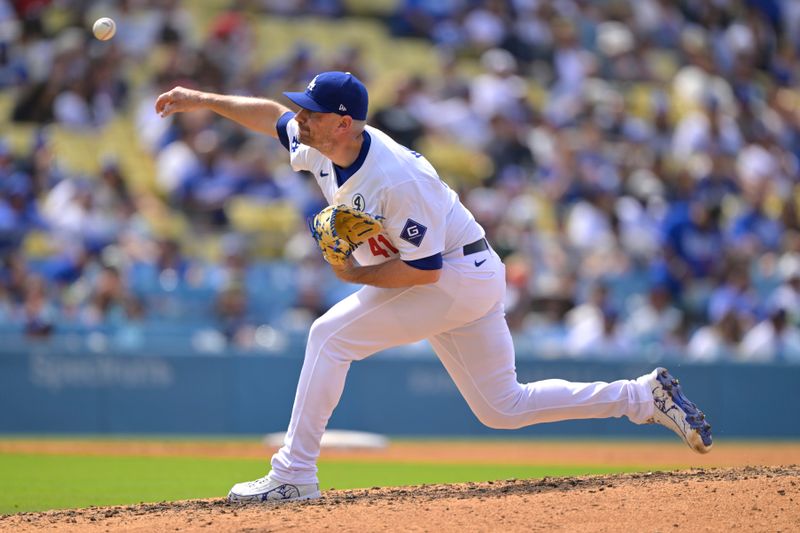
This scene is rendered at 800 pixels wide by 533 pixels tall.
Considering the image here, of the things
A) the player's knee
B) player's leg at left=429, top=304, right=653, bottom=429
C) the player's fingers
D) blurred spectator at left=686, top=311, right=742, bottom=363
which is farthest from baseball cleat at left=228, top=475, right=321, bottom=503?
blurred spectator at left=686, top=311, right=742, bottom=363

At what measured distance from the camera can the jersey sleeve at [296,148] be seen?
5.78m

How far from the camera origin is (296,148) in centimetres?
590

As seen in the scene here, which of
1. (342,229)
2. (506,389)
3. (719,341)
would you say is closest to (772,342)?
(719,341)

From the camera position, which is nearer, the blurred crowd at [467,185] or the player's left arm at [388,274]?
the player's left arm at [388,274]

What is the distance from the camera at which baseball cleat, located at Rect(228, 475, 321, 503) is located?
559 cm

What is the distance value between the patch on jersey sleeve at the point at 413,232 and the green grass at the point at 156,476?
2340 millimetres

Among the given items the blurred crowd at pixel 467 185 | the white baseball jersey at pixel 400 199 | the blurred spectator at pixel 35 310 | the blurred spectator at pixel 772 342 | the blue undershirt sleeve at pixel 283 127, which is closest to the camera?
the white baseball jersey at pixel 400 199

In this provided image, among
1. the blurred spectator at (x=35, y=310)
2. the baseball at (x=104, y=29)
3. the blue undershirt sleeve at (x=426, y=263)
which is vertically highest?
the baseball at (x=104, y=29)

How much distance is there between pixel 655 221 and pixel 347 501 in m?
10.6

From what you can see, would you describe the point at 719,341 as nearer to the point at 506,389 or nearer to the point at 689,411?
the point at 689,411

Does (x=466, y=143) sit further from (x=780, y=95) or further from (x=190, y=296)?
(x=780, y=95)

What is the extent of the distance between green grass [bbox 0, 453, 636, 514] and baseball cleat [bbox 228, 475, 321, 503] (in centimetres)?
121

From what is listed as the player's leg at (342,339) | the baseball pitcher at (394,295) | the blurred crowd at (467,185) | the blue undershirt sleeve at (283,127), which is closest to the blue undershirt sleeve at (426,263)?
the baseball pitcher at (394,295)

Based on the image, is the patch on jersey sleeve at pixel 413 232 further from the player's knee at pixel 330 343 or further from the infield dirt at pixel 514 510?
the infield dirt at pixel 514 510
